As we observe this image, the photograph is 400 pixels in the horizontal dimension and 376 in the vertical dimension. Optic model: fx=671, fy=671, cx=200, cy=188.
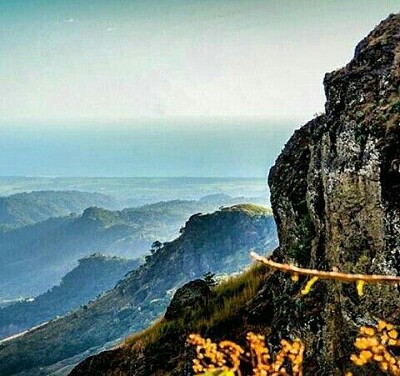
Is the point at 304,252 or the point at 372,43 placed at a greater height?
the point at 372,43

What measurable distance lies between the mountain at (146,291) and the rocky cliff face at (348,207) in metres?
91.9

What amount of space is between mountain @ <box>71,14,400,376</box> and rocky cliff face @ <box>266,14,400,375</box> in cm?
1

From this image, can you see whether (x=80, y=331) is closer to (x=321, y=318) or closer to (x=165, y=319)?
(x=165, y=319)

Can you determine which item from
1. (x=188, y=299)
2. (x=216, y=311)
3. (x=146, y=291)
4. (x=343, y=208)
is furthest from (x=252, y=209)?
(x=343, y=208)

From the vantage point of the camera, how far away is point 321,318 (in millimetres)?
10289

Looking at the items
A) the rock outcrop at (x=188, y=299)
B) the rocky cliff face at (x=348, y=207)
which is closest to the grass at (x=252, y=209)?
the rock outcrop at (x=188, y=299)

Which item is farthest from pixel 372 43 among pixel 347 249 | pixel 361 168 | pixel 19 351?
pixel 19 351

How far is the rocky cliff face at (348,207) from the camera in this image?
8812 millimetres

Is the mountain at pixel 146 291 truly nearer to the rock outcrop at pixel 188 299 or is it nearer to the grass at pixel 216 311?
the rock outcrop at pixel 188 299

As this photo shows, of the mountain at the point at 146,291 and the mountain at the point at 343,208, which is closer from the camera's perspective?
the mountain at the point at 343,208

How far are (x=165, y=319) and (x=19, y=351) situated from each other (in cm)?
9492

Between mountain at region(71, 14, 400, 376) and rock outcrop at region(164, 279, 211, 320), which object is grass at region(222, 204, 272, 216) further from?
mountain at region(71, 14, 400, 376)

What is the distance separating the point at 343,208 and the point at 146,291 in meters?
119

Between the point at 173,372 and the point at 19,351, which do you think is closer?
the point at 173,372
